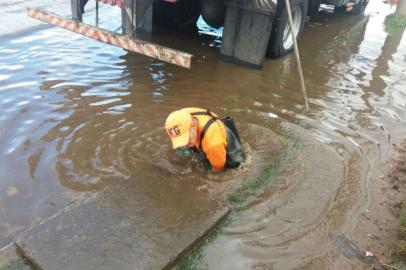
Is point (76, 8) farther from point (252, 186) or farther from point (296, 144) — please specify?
point (252, 186)

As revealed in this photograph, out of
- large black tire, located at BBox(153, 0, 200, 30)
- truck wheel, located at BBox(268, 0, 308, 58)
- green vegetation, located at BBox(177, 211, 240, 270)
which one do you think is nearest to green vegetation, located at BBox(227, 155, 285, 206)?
green vegetation, located at BBox(177, 211, 240, 270)

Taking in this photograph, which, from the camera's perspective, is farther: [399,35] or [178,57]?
[399,35]

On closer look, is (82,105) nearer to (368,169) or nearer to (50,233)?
(50,233)

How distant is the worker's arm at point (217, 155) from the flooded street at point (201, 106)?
0.79 feet

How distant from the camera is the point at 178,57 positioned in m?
4.95

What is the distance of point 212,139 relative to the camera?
11.3ft

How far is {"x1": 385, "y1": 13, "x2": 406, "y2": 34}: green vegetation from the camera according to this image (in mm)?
10695

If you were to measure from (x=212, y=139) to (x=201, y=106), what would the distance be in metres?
1.83

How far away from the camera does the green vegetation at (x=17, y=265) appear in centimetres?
267

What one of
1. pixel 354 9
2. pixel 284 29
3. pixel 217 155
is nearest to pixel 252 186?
pixel 217 155

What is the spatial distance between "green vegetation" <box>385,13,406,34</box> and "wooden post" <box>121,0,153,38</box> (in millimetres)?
7737

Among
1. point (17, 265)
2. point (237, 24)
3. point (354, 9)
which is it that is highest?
point (237, 24)

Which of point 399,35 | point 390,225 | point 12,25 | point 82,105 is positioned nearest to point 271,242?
point 390,225

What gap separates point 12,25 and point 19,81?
8.82ft
